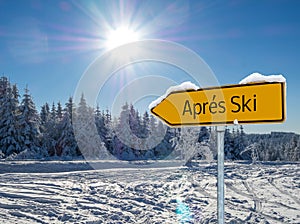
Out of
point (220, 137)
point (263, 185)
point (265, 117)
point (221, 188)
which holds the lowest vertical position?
point (263, 185)

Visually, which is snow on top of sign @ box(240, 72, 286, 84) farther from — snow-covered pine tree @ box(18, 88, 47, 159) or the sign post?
snow-covered pine tree @ box(18, 88, 47, 159)

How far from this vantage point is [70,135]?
1155 inches

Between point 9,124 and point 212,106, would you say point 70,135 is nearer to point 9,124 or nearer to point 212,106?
point 9,124

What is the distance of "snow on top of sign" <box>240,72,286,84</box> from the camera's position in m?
1.36

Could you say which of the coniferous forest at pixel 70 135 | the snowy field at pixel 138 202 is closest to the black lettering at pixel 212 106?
the snowy field at pixel 138 202

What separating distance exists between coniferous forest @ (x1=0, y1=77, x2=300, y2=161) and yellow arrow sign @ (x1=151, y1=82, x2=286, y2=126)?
58.7 feet

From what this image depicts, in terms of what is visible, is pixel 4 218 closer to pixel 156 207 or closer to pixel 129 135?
pixel 156 207

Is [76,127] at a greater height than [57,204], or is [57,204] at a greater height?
[76,127]

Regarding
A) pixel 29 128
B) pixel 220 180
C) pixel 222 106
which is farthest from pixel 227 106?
pixel 29 128

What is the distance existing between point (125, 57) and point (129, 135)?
32173 millimetres

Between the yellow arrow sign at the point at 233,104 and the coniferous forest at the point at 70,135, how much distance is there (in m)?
17.9

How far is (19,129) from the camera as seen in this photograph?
25.9 m

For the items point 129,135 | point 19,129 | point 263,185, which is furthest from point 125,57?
point 129,135

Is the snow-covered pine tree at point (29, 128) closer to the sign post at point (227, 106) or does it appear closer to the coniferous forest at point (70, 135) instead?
the coniferous forest at point (70, 135)
